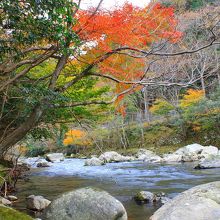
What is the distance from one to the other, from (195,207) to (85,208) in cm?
208

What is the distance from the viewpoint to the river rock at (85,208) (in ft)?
19.1

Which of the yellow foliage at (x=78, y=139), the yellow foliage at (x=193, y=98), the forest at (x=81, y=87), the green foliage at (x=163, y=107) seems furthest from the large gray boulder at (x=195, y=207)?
the yellow foliage at (x=78, y=139)

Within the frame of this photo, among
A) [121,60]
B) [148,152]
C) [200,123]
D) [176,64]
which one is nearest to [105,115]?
[121,60]

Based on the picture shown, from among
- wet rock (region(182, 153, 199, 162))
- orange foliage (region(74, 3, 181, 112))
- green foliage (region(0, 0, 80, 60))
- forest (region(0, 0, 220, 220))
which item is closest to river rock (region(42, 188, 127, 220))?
forest (region(0, 0, 220, 220))

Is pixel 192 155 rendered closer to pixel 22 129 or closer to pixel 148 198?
pixel 148 198

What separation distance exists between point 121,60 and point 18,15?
4921 mm

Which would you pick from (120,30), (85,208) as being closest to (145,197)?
(85,208)

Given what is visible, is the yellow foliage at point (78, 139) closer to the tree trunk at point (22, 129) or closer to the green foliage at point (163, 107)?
the green foliage at point (163, 107)

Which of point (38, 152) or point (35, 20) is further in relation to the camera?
point (38, 152)

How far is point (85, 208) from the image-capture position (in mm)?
5887

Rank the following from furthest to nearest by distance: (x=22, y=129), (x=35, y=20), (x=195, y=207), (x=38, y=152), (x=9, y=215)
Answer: (x=38, y=152)
(x=22, y=129)
(x=35, y=20)
(x=195, y=207)
(x=9, y=215)

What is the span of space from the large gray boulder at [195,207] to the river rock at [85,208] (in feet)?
3.02

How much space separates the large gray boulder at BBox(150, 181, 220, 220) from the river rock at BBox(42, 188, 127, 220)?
92 centimetres

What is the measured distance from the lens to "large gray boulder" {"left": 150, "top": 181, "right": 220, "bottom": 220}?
490 cm
